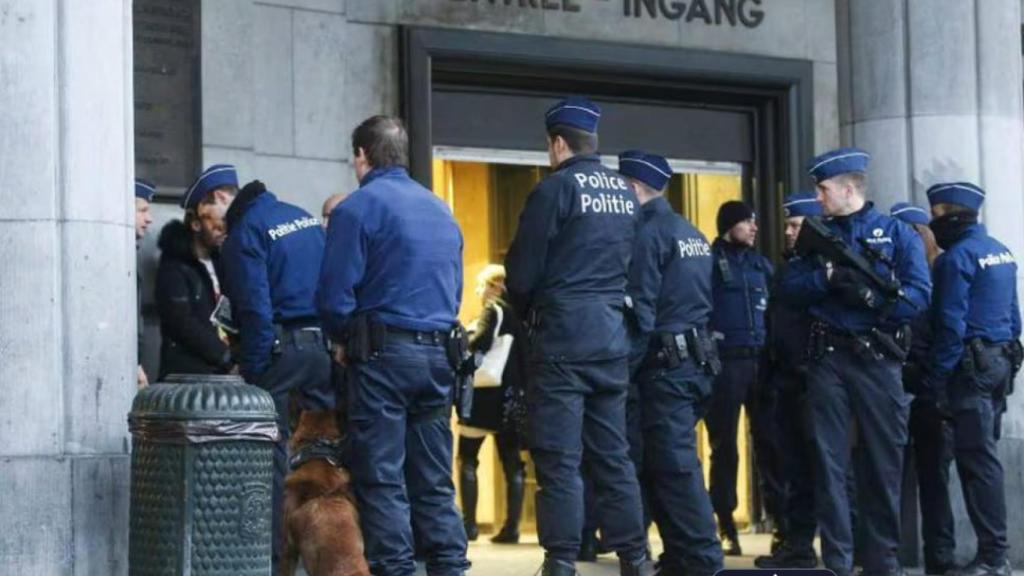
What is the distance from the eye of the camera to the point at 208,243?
1152 centimetres

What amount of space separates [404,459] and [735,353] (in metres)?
4.25

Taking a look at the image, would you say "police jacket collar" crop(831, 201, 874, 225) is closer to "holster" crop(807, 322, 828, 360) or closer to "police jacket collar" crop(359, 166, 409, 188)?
"holster" crop(807, 322, 828, 360)

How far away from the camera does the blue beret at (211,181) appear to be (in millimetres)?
11312

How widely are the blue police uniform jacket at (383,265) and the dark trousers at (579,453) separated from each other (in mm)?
727

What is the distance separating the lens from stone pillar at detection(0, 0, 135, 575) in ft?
30.6

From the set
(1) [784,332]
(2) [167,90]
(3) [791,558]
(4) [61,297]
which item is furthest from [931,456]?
(4) [61,297]

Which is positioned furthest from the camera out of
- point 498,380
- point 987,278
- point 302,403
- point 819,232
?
point 498,380

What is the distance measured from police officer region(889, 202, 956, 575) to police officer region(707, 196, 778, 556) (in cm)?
114

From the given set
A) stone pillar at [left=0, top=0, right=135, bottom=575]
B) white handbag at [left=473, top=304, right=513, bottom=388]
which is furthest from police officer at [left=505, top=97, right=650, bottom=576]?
white handbag at [left=473, top=304, right=513, bottom=388]

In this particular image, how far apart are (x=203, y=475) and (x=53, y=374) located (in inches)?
39.0

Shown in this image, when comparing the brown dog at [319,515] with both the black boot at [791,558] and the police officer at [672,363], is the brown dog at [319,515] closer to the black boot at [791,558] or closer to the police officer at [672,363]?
the police officer at [672,363]

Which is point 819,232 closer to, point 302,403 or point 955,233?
point 955,233

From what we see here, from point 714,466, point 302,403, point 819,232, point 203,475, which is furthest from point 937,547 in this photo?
point 203,475

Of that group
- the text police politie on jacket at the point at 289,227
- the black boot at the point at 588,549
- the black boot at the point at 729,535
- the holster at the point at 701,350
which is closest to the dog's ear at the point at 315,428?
the text police politie on jacket at the point at 289,227
